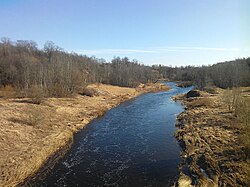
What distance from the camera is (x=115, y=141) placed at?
27.3 meters

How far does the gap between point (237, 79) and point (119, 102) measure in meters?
34.8

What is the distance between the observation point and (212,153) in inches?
826

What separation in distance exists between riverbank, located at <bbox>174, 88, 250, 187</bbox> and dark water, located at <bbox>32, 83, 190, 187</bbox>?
3.43 ft

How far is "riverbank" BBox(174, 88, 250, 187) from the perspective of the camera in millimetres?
16484

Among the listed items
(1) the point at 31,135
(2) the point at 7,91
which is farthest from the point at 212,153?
(2) the point at 7,91

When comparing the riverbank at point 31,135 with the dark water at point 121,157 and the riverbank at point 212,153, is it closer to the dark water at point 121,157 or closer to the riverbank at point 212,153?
the dark water at point 121,157

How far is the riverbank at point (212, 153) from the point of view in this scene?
54.1 feet

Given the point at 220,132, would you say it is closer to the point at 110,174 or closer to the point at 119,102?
the point at 110,174

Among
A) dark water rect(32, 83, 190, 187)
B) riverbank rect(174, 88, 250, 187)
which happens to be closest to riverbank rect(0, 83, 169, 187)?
dark water rect(32, 83, 190, 187)

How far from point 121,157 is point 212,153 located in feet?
24.0

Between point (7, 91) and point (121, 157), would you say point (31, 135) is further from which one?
point (7, 91)

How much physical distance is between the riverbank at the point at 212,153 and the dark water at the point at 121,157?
104cm

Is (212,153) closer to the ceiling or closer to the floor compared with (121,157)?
closer to the ceiling

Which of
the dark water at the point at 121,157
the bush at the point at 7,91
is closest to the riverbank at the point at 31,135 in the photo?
the dark water at the point at 121,157
